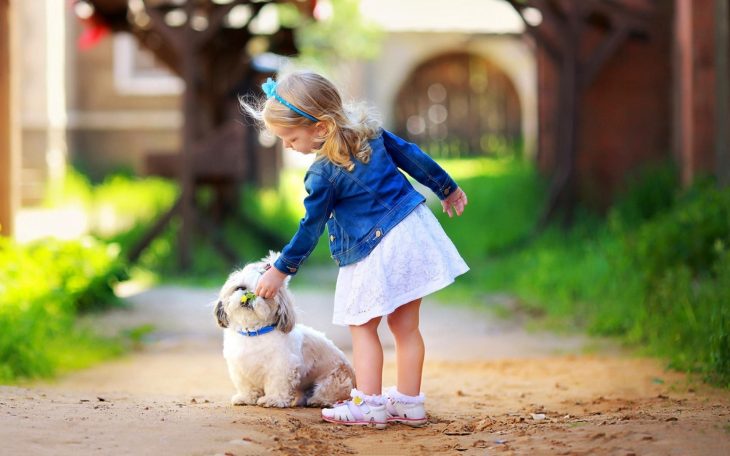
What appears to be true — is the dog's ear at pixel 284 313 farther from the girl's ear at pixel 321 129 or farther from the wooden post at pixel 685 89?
the wooden post at pixel 685 89

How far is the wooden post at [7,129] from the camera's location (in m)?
8.91

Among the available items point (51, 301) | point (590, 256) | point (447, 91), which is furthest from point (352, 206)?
point (447, 91)

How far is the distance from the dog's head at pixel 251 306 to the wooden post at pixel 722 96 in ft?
19.5

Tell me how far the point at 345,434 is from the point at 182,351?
377 centimetres

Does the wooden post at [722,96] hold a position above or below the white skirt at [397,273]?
above

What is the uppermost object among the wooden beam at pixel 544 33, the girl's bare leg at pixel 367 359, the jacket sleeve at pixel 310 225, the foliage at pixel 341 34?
the foliage at pixel 341 34

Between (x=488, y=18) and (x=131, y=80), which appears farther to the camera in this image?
(x=488, y=18)

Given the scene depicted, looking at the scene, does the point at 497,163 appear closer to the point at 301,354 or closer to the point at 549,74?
the point at 549,74

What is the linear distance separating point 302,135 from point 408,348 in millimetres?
1081

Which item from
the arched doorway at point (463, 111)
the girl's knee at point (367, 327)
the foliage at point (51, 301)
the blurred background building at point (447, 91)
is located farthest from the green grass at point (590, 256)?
the arched doorway at point (463, 111)

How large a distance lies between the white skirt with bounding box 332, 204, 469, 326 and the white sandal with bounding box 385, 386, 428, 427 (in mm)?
418

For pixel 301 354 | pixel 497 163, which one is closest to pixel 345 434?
pixel 301 354

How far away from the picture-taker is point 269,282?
4.75 meters

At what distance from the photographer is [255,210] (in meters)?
14.5
